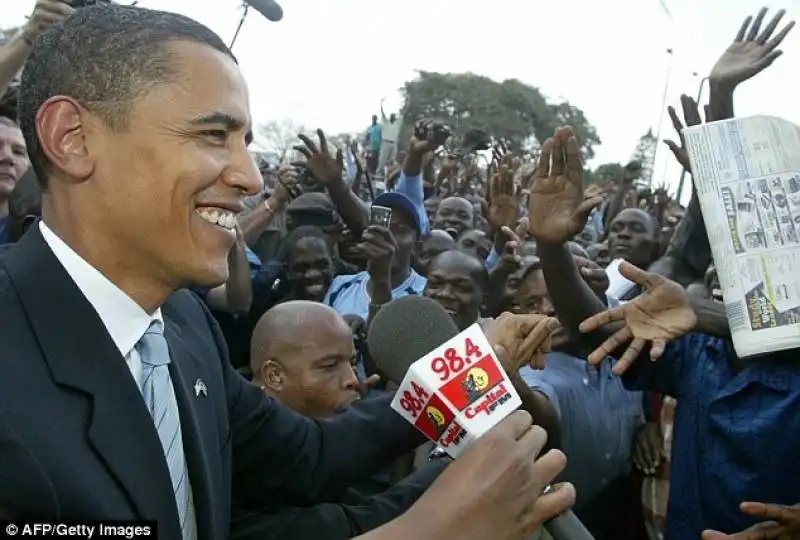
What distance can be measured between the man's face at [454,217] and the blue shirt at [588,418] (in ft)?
11.0

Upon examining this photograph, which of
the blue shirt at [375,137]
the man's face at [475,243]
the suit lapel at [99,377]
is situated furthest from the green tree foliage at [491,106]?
the suit lapel at [99,377]

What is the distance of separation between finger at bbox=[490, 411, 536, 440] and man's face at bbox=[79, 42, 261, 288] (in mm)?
570

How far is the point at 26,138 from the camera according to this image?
1440 mm

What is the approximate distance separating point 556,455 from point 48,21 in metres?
2.48

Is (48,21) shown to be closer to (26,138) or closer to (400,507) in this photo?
(26,138)

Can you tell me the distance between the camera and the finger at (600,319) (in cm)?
210

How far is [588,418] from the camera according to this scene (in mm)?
2846

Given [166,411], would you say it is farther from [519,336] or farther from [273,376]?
[273,376]

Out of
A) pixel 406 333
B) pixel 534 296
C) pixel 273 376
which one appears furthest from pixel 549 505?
pixel 534 296

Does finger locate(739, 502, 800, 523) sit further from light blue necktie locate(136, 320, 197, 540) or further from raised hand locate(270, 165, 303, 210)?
raised hand locate(270, 165, 303, 210)

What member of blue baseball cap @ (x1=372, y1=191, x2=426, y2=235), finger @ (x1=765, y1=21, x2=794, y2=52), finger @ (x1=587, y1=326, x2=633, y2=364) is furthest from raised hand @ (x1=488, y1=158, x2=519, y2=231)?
finger @ (x1=587, y1=326, x2=633, y2=364)

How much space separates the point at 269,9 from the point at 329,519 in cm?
376

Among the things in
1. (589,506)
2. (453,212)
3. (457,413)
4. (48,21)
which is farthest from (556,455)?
(453,212)

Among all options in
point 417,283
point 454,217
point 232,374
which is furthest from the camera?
point 454,217
